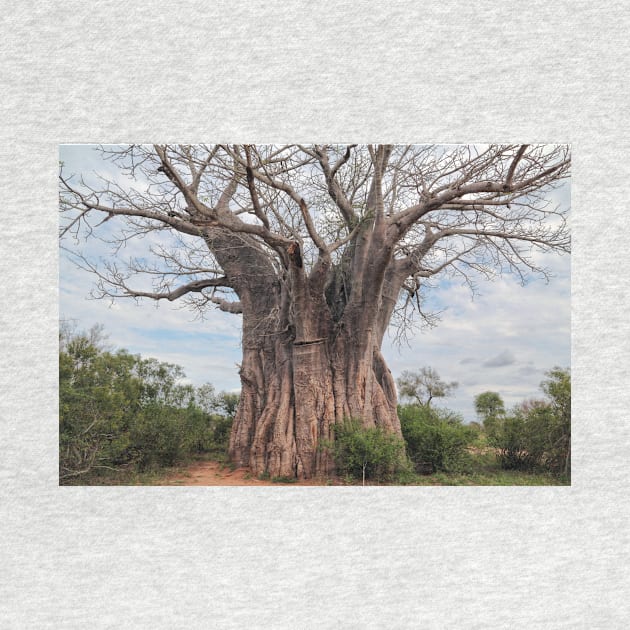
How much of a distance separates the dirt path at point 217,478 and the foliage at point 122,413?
0.28 meters

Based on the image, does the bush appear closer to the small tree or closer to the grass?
the grass

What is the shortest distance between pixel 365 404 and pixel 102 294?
2.43 metres

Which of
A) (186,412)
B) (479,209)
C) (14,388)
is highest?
(479,209)

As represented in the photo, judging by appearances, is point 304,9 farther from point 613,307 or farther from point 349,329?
point 613,307

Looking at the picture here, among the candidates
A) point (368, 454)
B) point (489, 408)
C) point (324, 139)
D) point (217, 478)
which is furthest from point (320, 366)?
point (324, 139)

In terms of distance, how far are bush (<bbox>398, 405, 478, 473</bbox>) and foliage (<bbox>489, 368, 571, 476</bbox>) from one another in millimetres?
331

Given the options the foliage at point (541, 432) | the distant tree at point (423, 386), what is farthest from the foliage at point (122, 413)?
the foliage at point (541, 432)

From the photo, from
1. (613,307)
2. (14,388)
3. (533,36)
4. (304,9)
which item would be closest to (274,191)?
(304,9)

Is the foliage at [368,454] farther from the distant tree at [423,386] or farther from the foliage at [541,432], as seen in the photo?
the foliage at [541,432]

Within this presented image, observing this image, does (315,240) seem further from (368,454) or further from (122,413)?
(122,413)

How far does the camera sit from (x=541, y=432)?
4094 millimetres

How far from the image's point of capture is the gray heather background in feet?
9.18

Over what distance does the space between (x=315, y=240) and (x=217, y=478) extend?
2290 millimetres

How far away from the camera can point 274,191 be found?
3.54 meters
